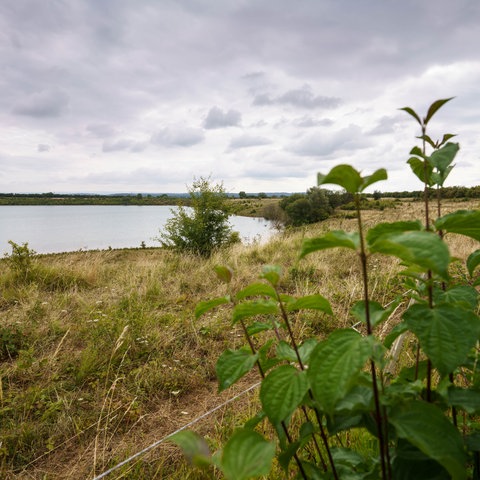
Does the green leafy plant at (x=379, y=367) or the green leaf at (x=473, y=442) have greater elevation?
the green leafy plant at (x=379, y=367)

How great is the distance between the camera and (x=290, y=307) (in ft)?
2.72

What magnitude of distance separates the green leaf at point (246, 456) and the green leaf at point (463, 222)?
1.64 feet

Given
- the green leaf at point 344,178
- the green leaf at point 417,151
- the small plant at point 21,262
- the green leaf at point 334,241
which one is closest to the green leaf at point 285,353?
the green leaf at point 334,241

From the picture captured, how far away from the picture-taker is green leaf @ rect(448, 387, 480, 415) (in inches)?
27.9

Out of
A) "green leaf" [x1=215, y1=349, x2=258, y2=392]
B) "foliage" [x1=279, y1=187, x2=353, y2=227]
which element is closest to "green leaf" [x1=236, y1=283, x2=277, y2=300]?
"green leaf" [x1=215, y1=349, x2=258, y2=392]

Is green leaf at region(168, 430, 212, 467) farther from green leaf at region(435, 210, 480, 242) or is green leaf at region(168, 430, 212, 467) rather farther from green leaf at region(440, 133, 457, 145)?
green leaf at region(440, 133, 457, 145)

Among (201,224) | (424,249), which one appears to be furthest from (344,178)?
(201,224)

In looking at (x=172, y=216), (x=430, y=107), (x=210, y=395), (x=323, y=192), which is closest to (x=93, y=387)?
(x=210, y=395)

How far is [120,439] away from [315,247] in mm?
2269

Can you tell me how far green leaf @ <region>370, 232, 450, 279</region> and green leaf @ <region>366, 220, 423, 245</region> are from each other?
0.09 m

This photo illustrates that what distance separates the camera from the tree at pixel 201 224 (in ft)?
32.0

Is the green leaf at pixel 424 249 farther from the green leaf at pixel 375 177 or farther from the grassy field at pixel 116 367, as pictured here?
the grassy field at pixel 116 367

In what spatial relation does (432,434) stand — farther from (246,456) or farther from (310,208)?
(310,208)

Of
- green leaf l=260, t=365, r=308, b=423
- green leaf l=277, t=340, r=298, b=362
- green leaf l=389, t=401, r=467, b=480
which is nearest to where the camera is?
green leaf l=389, t=401, r=467, b=480
